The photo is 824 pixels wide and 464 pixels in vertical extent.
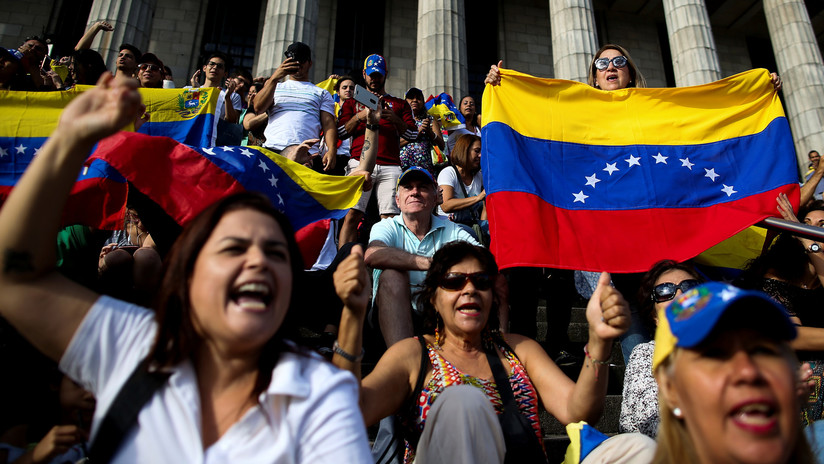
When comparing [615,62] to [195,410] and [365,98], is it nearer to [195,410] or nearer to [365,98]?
[365,98]

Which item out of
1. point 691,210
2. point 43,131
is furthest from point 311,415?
point 43,131

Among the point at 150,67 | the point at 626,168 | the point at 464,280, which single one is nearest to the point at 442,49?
the point at 150,67

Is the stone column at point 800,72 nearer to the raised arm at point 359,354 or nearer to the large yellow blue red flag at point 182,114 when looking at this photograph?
the large yellow blue red flag at point 182,114

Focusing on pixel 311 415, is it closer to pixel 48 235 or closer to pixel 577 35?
pixel 48 235

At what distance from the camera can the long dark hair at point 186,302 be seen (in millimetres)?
1638

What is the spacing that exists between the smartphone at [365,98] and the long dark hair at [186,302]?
147 inches

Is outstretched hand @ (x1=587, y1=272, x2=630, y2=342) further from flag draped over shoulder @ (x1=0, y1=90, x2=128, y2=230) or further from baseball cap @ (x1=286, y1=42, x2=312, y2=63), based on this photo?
baseball cap @ (x1=286, y1=42, x2=312, y2=63)

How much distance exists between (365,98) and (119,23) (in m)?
8.60

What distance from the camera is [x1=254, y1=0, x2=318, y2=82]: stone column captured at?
11.5 metres

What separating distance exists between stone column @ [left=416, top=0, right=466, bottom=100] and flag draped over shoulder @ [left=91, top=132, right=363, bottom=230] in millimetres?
7139

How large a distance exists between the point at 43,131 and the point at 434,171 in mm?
4400

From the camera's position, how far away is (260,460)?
1485 mm

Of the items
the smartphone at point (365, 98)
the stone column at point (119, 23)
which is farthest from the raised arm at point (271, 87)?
the stone column at point (119, 23)

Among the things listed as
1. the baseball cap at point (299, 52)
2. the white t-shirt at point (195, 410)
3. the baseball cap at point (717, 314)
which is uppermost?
the baseball cap at point (299, 52)
